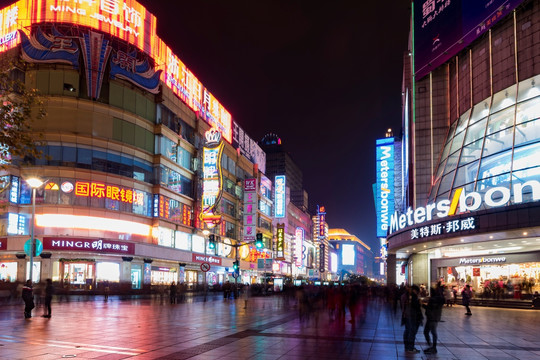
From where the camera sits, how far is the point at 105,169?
1925 inches

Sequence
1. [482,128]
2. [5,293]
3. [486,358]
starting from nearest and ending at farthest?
[486,358], [5,293], [482,128]

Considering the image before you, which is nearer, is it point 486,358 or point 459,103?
point 486,358

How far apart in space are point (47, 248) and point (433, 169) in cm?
3913

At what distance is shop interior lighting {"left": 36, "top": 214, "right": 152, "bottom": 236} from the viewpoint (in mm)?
45562

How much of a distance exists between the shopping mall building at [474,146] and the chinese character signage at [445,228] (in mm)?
80

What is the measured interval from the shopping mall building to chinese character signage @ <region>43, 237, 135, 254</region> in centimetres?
2636

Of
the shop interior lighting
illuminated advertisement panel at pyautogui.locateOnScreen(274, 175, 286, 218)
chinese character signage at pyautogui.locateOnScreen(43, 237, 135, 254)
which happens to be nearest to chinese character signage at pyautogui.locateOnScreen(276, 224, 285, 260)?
illuminated advertisement panel at pyautogui.locateOnScreen(274, 175, 286, 218)

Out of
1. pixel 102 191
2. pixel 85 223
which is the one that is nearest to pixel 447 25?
pixel 102 191

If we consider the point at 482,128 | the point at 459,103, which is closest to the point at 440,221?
the point at 482,128

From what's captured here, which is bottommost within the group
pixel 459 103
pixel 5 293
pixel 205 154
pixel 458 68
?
pixel 5 293

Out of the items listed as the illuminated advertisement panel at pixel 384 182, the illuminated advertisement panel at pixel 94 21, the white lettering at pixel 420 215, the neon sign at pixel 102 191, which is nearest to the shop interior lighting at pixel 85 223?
the neon sign at pixel 102 191

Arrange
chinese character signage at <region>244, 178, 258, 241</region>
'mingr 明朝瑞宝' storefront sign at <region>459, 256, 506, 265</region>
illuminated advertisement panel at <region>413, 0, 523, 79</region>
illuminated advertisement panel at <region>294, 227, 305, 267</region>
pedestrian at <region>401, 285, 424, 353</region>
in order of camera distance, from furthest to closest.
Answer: illuminated advertisement panel at <region>294, 227, 305, 267</region> → chinese character signage at <region>244, 178, 258, 241</region> → illuminated advertisement panel at <region>413, 0, 523, 79</region> → 'mingr 明朝瑞宝' storefront sign at <region>459, 256, 506, 265</region> → pedestrian at <region>401, 285, 424, 353</region>

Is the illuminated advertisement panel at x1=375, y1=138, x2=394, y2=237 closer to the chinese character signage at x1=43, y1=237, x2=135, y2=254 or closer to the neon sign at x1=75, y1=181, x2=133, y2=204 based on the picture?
the neon sign at x1=75, y1=181, x2=133, y2=204

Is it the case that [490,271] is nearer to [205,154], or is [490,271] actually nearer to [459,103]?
[459,103]
